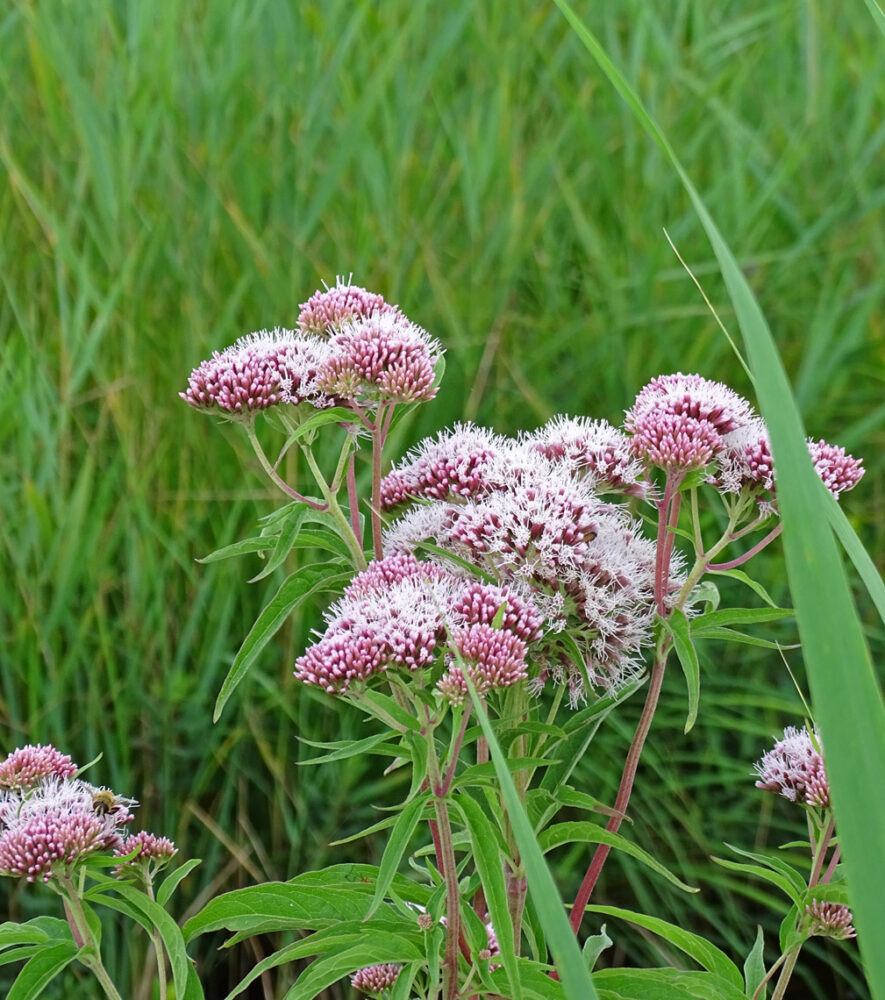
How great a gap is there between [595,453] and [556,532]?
14cm

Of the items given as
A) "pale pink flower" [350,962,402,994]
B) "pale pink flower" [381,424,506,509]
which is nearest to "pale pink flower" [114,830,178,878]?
"pale pink flower" [350,962,402,994]

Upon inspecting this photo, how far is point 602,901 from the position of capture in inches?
103

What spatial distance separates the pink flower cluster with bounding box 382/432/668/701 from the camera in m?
1.21

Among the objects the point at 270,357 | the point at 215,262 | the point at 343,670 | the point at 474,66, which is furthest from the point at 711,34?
the point at 343,670

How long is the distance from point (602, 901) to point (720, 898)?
289 millimetres

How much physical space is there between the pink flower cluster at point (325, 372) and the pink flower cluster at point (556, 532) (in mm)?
93

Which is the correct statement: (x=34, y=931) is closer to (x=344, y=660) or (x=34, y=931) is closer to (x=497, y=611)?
(x=344, y=660)

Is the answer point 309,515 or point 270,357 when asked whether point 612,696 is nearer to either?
point 309,515

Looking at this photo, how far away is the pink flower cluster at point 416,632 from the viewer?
1090 mm

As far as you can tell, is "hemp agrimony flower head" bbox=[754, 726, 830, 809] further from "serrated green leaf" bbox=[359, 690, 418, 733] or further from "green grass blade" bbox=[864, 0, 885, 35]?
"green grass blade" bbox=[864, 0, 885, 35]

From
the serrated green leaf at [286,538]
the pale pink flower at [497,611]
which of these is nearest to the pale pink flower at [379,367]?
the serrated green leaf at [286,538]

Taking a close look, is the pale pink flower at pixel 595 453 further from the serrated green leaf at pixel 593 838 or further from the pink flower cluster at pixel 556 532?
the serrated green leaf at pixel 593 838

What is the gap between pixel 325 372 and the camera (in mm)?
1273

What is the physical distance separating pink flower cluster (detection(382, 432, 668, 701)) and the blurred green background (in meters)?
1.17
